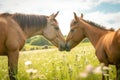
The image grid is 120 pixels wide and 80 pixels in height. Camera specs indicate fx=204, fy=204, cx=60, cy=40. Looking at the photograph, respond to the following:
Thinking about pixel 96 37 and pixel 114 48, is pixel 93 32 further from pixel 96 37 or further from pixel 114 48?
pixel 114 48

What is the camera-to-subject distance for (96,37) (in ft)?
24.5

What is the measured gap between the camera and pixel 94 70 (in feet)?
2.34

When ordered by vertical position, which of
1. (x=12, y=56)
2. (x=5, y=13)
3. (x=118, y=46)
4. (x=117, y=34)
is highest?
(x=5, y=13)

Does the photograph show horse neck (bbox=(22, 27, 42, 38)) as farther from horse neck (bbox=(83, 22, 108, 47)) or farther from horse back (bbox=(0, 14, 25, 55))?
horse neck (bbox=(83, 22, 108, 47))

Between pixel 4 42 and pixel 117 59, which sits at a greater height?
pixel 4 42

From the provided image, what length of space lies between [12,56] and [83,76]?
6.11m

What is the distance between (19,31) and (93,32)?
272 centimetres

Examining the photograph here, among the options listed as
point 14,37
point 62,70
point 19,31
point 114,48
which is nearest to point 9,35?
point 14,37

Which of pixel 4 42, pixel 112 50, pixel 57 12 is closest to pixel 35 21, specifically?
pixel 57 12

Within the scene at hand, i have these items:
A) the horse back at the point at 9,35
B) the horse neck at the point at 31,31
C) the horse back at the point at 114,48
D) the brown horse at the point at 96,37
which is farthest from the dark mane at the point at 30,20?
the horse back at the point at 114,48

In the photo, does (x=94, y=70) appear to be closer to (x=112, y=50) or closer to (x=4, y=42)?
(x=112, y=50)

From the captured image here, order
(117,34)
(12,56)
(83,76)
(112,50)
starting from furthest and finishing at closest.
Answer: (12,56) < (112,50) < (117,34) < (83,76)

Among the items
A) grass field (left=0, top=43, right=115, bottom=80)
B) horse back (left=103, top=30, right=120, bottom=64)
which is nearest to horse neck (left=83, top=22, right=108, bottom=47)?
grass field (left=0, top=43, right=115, bottom=80)

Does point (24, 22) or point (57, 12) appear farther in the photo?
point (57, 12)
